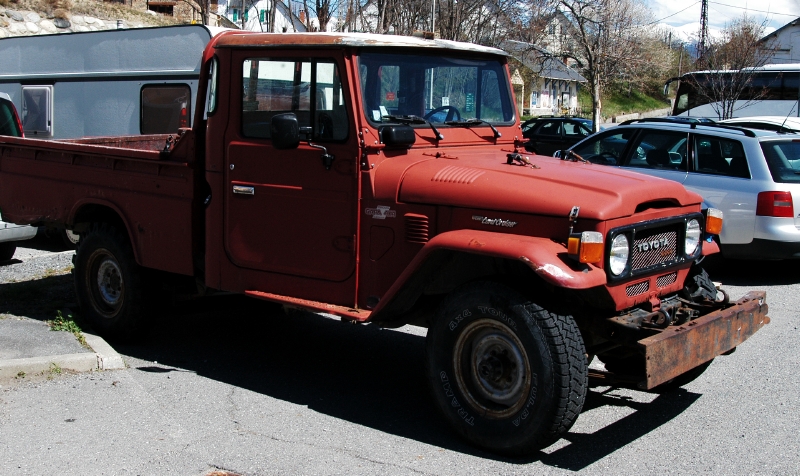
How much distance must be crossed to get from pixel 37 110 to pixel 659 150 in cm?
994

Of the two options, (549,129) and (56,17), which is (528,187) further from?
Result: (56,17)

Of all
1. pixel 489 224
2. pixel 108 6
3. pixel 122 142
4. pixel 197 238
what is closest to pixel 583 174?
pixel 489 224

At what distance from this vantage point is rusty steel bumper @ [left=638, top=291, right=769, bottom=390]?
14.5 ft

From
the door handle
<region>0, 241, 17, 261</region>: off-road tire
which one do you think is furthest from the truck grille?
<region>0, 241, 17, 261</region>: off-road tire

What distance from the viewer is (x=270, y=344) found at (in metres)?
7.05

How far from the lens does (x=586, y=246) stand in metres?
4.35

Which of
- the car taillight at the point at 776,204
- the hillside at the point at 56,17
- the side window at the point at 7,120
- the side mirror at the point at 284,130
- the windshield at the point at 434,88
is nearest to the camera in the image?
the side mirror at the point at 284,130

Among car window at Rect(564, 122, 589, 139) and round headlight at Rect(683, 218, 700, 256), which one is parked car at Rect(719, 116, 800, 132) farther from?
round headlight at Rect(683, 218, 700, 256)

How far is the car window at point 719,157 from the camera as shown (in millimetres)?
9500

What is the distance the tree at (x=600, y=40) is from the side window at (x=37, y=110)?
17.2 metres

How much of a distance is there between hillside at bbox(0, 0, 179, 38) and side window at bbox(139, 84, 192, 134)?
10.8m

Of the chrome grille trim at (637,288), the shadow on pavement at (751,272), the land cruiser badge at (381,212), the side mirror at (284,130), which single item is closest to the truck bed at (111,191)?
the side mirror at (284,130)

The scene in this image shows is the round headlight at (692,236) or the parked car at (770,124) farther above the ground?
the parked car at (770,124)

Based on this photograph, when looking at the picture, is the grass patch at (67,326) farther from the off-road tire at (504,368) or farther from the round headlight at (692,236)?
the round headlight at (692,236)
